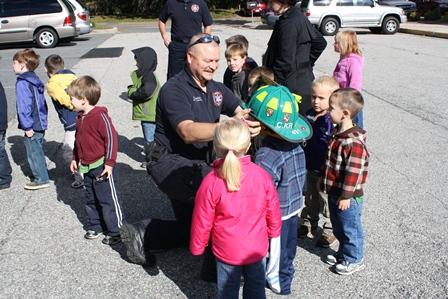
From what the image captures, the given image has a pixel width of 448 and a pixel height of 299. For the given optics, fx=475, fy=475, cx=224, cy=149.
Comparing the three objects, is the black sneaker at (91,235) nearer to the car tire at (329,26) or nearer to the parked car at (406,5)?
the car tire at (329,26)

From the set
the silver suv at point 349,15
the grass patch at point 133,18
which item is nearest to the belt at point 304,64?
the silver suv at point 349,15

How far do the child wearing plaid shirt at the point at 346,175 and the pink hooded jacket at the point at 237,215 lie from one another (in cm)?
71

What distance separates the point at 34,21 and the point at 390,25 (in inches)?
582

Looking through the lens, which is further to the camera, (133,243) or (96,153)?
(96,153)

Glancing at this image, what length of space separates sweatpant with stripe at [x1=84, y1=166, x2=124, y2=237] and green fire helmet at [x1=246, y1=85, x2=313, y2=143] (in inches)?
60.9

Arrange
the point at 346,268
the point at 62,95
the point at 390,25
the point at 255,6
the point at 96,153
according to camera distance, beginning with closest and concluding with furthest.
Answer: the point at 346,268 → the point at 96,153 → the point at 62,95 → the point at 390,25 → the point at 255,6

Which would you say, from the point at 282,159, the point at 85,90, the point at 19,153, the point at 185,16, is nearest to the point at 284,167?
the point at 282,159

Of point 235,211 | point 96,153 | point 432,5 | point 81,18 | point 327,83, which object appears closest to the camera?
point 235,211

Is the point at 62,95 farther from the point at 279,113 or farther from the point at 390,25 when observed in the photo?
the point at 390,25

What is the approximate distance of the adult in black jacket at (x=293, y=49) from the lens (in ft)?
14.4

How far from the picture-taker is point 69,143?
201 inches

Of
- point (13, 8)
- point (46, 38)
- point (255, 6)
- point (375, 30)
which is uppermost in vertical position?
point (13, 8)

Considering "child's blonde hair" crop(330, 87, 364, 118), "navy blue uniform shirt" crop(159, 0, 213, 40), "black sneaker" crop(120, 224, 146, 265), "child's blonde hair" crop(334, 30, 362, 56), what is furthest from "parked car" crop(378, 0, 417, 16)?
"black sneaker" crop(120, 224, 146, 265)

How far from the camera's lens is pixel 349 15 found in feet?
67.0
